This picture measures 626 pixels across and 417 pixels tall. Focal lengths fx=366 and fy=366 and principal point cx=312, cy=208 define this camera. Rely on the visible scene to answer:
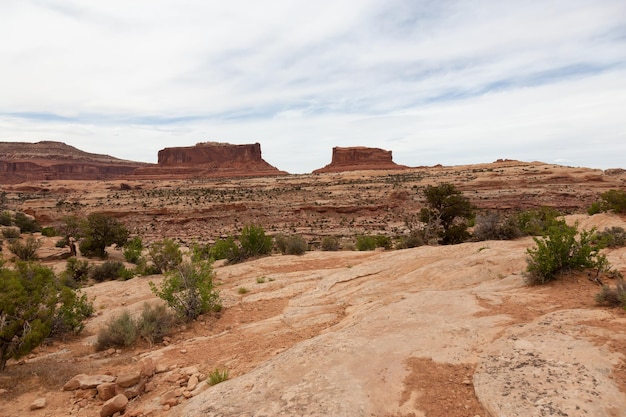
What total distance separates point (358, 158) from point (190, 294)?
Answer: 107506mm

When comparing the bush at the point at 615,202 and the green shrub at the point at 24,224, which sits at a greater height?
the bush at the point at 615,202

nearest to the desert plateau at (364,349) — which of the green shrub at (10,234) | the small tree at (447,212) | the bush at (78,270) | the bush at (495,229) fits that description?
the bush at (495,229)

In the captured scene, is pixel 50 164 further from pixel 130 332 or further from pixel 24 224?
pixel 130 332

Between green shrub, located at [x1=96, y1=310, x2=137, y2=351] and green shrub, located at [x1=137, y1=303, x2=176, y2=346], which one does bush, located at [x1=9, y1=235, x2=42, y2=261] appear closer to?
green shrub, located at [x1=96, y1=310, x2=137, y2=351]

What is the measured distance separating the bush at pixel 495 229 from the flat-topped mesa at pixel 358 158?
308ft

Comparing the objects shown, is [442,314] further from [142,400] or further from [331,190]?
[331,190]

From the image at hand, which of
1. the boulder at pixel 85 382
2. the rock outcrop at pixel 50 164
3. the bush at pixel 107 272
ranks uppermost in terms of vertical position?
the rock outcrop at pixel 50 164

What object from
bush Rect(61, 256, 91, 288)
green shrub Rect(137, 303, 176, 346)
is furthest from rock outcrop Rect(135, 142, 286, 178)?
green shrub Rect(137, 303, 176, 346)

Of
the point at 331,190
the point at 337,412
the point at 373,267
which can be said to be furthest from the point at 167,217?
the point at 337,412

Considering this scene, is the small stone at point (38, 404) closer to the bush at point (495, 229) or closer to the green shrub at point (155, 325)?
the green shrub at point (155, 325)

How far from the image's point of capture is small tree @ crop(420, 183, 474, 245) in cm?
1722

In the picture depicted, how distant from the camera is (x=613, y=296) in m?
5.43

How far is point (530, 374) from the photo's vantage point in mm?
3805

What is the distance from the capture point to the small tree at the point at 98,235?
786 inches
